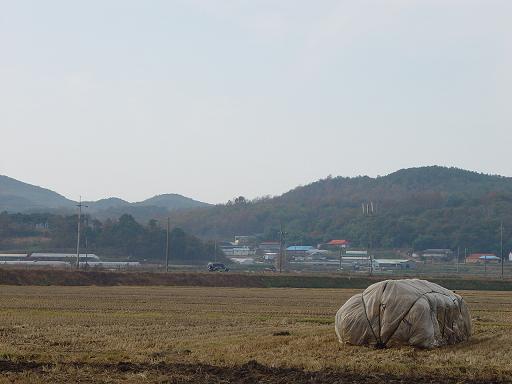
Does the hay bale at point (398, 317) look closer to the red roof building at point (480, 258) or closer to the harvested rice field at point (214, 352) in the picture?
the harvested rice field at point (214, 352)

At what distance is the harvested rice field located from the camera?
775 inches

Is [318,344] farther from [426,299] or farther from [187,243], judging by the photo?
[187,243]

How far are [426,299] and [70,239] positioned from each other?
152 meters

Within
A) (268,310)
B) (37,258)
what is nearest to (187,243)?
(37,258)

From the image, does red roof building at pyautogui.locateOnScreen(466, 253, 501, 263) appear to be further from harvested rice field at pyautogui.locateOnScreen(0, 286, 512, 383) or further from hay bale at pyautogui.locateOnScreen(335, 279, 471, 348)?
hay bale at pyautogui.locateOnScreen(335, 279, 471, 348)

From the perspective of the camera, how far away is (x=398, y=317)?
23.9 m

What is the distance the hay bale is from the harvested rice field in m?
0.39

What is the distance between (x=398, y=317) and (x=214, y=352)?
4788mm

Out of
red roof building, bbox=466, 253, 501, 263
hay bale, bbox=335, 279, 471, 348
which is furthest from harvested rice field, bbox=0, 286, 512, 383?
red roof building, bbox=466, 253, 501, 263

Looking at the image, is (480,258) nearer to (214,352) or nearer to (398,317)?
(398,317)

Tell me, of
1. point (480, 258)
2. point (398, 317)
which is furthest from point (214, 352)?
point (480, 258)

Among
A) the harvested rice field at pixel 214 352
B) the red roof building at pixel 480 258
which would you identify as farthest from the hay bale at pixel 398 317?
the red roof building at pixel 480 258

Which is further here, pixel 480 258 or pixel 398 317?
pixel 480 258

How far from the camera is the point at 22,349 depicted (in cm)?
2409
